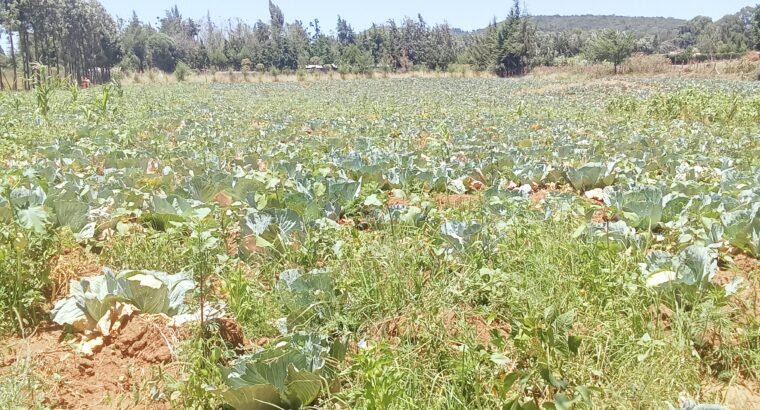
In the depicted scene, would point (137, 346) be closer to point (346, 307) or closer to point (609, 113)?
point (346, 307)

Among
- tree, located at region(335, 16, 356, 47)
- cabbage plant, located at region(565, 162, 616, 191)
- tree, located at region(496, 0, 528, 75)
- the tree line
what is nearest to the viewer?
cabbage plant, located at region(565, 162, 616, 191)

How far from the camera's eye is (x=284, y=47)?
236ft

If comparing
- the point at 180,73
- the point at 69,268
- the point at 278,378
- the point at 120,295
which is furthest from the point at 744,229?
the point at 180,73

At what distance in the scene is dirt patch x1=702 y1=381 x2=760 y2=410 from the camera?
1.94m

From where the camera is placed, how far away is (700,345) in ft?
7.57

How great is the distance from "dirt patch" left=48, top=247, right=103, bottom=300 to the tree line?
2976 centimetres

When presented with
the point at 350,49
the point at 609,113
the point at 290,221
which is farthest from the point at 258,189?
the point at 350,49

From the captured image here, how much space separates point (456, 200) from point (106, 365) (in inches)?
126

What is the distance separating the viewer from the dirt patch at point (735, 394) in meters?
1.94

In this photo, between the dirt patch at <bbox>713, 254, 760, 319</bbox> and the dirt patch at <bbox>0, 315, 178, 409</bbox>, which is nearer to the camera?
the dirt patch at <bbox>0, 315, 178, 409</bbox>

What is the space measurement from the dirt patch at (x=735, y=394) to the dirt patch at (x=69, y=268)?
9.61 feet

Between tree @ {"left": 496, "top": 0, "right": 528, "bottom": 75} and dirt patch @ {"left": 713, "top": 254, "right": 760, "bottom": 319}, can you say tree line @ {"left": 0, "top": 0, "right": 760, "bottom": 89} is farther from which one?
dirt patch @ {"left": 713, "top": 254, "right": 760, "bottom": 319}

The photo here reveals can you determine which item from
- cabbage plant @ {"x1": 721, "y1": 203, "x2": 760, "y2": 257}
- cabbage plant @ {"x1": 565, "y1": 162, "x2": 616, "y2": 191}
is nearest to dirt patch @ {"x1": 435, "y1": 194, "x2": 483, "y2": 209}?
cabbage plant @ {"x1": 565, "y1": 162, "x2": 616, "y2": 191}

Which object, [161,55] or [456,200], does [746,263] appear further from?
[161,55]
